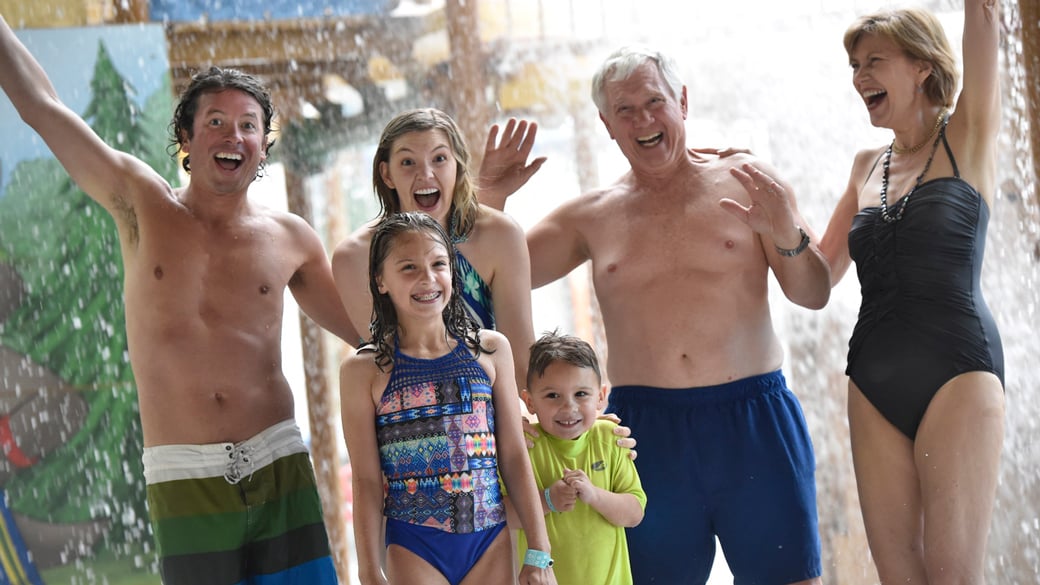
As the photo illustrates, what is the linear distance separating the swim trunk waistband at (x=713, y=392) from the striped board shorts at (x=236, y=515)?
974 mm

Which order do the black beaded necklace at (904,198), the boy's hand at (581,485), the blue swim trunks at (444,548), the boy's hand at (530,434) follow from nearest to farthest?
the blue swim trunks at (444,548), the boy's hand at (581,485), the boy's hand at (530,434), the black beaded necklace at (904,198)

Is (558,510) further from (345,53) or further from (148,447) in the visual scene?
(345,53)

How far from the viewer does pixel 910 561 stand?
2.93m

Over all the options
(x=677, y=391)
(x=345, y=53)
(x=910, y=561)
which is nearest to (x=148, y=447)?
(x=677, y=391)

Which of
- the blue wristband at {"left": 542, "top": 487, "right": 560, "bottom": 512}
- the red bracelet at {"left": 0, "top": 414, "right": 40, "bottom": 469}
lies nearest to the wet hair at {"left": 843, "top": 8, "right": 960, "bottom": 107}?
the blue wristband at {"left": 542, "top": 487, "right": 560, "bottom": 512}

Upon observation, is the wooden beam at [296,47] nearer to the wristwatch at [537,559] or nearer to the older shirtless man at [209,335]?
the older shirtless man at [209,335]

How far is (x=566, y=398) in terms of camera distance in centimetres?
276

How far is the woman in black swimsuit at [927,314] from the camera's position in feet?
9.29

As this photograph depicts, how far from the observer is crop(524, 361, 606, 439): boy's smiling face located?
9.05ft

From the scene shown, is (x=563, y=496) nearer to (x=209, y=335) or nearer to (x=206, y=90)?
(x=209, y=335)

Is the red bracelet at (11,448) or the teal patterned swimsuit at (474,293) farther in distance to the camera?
the red bracelet at (11,448)

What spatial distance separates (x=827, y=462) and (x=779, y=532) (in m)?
3.33

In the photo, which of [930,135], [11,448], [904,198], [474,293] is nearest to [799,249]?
[904,198]

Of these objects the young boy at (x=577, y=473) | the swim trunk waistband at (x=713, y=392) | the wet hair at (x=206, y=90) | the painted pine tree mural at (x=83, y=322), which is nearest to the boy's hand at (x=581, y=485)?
the young boy at (x=577, y=473)
